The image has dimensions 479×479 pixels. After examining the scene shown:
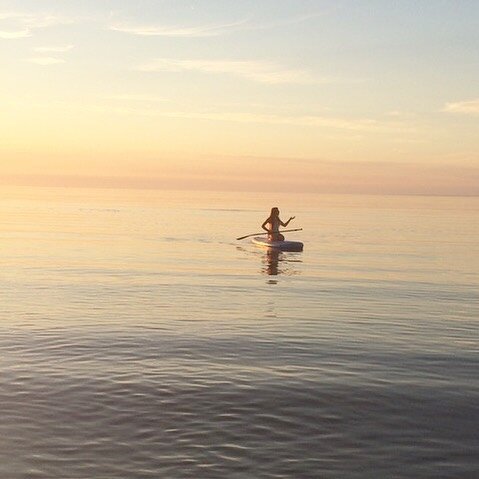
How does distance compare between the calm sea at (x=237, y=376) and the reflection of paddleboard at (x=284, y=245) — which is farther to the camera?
the reflection of paddleboard at (x=284, y=245)

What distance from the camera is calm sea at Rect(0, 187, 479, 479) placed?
10016 mm

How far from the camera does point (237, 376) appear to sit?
14312 millimetres

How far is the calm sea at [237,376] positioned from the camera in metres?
10.0

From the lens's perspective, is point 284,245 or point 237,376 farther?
point 284,245

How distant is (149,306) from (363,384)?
11840mm

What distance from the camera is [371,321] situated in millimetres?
21547

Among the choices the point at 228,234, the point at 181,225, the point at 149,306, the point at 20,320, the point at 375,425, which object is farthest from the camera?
the point at 181,225

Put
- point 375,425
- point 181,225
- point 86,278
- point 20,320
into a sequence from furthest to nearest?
1. point 181,225
2. point 86,278
3. point 20,320
4. point 375,425

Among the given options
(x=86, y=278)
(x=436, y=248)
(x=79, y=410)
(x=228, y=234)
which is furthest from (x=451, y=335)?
(x=228, y=234)

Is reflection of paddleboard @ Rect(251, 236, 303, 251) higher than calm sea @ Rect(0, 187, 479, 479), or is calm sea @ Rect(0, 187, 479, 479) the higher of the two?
reflection of paddleboard @ Rect(251, 236, 303, 251)

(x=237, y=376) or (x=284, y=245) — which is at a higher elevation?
(x=284, y=245)

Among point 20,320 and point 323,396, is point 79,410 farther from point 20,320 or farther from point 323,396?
point 20,320

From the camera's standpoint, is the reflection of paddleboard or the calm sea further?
the reflection of paddleboard

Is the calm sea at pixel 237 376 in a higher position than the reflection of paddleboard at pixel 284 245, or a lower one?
lower
